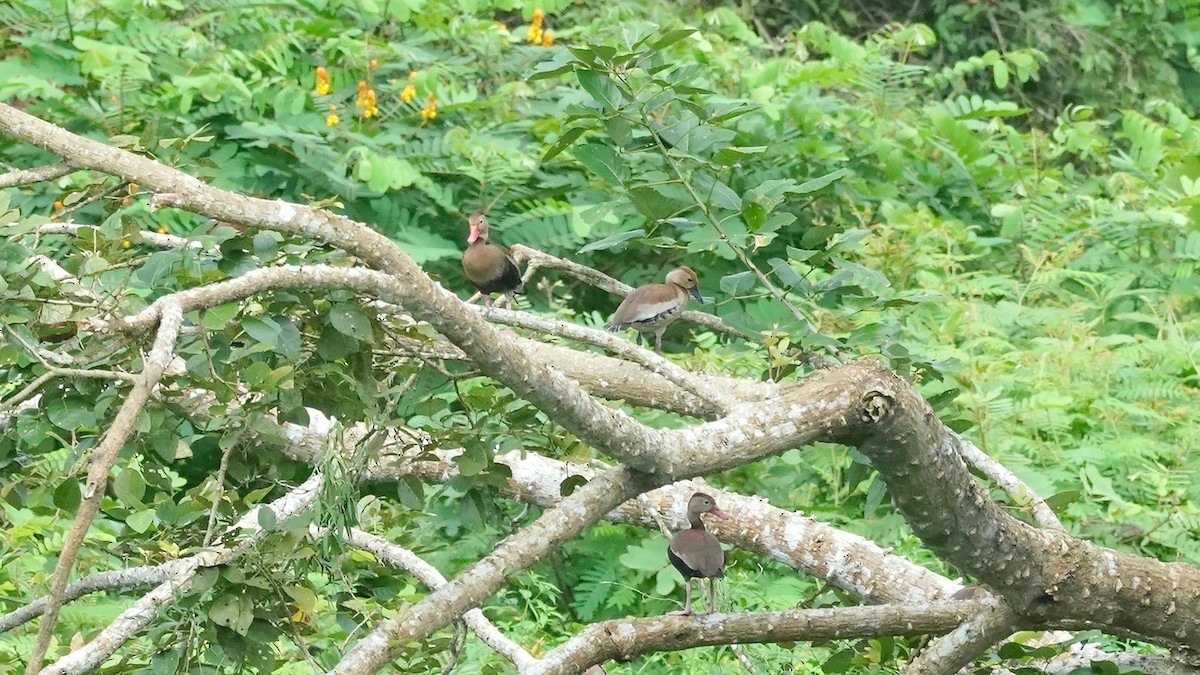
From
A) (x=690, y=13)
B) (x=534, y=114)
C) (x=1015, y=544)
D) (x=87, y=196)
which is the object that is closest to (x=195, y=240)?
(x=87, y=196)

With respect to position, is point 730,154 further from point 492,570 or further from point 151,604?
point 151,604

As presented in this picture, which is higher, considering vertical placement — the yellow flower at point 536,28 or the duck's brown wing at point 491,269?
the duck's brown wing at point 491,269

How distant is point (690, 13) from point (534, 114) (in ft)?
8.06

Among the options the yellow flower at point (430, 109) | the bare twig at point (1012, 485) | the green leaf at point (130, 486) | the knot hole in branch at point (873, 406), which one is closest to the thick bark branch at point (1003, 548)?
the knot hole in branch at point (873, 406)

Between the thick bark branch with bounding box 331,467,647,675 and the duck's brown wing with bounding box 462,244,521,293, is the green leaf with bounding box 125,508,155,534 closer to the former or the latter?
the thick bark branch with bounding box 331,467,647,675

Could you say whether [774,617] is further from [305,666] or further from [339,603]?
[305,666]

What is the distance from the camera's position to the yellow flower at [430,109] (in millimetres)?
7375

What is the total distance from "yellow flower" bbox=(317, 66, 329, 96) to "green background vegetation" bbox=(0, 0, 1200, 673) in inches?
5.3

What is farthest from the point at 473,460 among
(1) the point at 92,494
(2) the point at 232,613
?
(1) the point at 92,494

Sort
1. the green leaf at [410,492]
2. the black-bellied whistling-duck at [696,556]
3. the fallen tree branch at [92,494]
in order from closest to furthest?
the fallen tree branch at [92,494], the green leaf at [410,492], the black-bellied whistling-duck at [696,556]

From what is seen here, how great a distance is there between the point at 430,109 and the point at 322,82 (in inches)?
22.3

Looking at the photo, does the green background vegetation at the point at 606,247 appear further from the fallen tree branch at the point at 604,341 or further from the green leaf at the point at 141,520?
the fallen tree branch at the point at 604,341

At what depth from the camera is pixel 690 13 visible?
10.0 metres

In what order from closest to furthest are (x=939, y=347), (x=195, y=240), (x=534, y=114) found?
1. (x=195, y=240)
2. (x=939, y=347)
3. (x=534, y=114)
